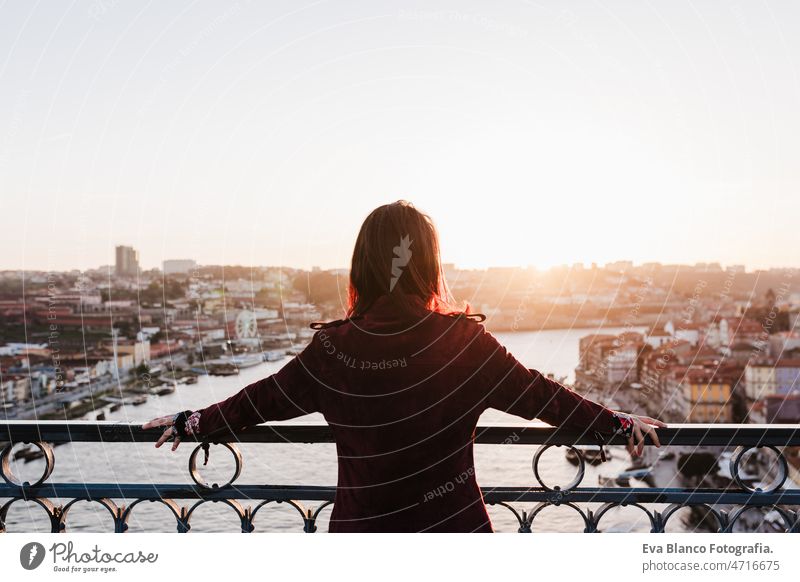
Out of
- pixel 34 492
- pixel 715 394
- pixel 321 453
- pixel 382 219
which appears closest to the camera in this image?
pixel 382 219

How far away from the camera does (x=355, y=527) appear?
4.96 ft

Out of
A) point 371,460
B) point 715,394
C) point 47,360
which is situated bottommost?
point 715,394

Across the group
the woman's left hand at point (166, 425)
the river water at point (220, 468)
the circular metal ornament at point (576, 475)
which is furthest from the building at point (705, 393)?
the woman's left hand at point (166, 425)

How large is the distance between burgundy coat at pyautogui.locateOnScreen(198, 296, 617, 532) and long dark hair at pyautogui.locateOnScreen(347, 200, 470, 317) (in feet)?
0.16

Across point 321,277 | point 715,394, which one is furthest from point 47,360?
point 715,394

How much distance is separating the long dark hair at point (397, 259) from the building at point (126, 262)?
456 cm

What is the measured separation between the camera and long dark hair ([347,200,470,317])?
1.47 m

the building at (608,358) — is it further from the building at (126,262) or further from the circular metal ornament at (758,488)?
the circular metal ornament at (758,488)

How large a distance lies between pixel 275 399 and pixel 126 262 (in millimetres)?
4997

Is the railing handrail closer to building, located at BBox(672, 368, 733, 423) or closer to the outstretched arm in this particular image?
the outstretched arm

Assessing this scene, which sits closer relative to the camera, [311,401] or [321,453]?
[311,401]

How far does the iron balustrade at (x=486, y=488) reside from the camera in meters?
1.69
